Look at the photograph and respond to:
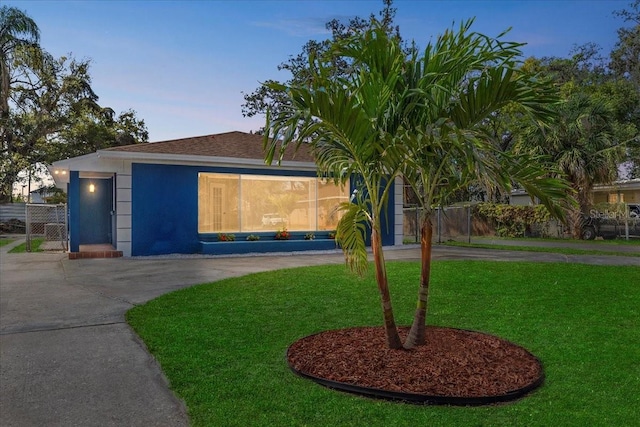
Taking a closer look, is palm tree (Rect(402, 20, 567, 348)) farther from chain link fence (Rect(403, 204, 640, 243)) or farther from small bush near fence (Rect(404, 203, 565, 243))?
small bush near fence (Rect(404, 203, 565, 243))

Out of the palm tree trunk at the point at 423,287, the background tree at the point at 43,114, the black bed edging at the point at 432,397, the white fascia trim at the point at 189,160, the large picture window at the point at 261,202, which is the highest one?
the background tree at the point at 43,114

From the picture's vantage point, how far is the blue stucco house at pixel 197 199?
12.2m

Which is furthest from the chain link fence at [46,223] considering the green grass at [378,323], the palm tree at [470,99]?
the palm tree at [470,99]

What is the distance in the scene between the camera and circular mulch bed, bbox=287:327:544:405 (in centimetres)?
307

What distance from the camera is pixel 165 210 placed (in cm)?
1273

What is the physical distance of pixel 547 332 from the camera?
4.71 metres

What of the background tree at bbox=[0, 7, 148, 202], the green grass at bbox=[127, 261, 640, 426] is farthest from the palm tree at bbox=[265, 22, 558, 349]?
the background tree at bbox=[0, 7, 148, 202]

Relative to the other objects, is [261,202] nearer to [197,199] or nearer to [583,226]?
[197,199]

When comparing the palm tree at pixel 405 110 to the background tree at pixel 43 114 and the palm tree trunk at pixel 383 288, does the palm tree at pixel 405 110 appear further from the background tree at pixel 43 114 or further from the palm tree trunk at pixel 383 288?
the background tree at pixel 43 114

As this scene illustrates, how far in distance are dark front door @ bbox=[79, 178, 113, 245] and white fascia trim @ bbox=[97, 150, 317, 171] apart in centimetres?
326

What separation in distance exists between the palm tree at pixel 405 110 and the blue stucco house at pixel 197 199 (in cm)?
714

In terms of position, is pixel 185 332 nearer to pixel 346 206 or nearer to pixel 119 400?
pixel 119 400

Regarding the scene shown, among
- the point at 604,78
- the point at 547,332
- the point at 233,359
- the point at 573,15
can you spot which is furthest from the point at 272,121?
the point at 573,15

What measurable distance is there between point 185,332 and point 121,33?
15.0 meters
